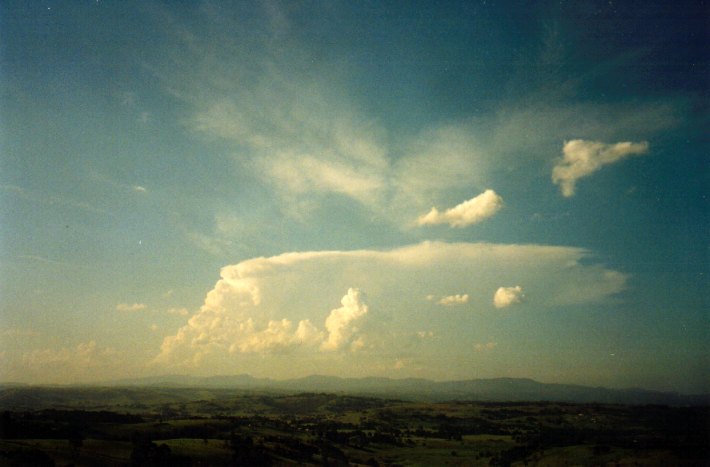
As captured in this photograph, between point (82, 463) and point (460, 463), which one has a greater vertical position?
point (82, 463)

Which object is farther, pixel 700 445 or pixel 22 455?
pixel 700 445

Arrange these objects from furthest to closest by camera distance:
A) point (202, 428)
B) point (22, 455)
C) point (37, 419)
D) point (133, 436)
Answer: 1. point (202, 428)
2. point (37, 419)
3. point (133, 436)
4. point (22, 455)

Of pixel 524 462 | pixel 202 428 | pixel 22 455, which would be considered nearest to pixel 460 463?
pixel 524 462

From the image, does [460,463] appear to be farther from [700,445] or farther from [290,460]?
[700,445]

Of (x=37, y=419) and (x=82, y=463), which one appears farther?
(x=37, y=419)

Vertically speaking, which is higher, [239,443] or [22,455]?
[22,455]

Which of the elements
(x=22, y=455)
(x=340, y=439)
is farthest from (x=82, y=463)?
(x=340, y=439)

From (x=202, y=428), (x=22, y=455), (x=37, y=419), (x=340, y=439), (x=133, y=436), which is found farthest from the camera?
(x=340, y=439)

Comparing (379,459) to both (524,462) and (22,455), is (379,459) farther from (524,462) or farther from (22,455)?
(22,455)

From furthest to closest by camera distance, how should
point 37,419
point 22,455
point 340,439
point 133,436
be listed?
point 340,439 → point 37,419 → point 133,436 → point 22,455
